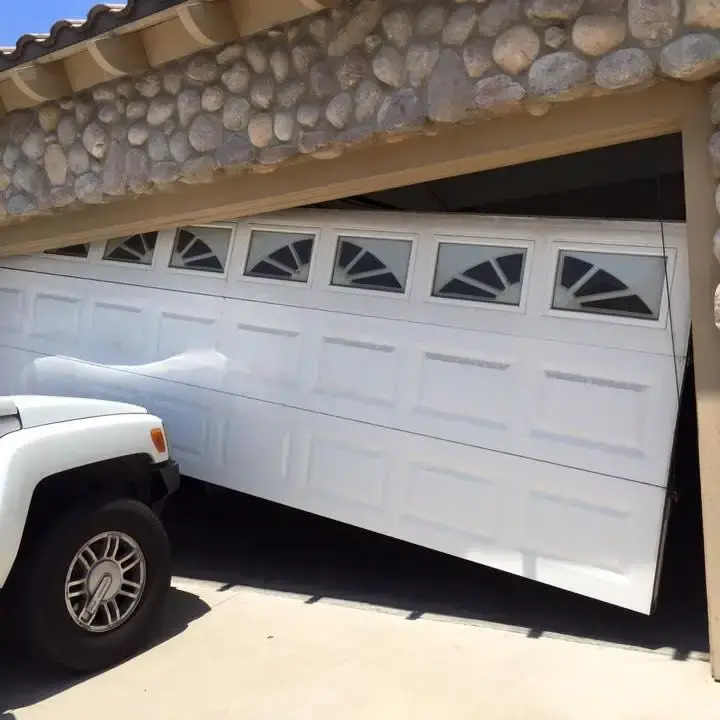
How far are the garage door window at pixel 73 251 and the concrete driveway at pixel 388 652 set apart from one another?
8.62 ft

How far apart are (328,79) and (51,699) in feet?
11.5

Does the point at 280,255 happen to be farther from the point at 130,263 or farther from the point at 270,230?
the point at 130,263

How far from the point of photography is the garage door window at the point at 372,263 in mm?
4840

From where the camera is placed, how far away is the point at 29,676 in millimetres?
3678

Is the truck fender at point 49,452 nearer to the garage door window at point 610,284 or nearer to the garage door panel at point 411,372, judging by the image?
the garage door panel at point 411,372

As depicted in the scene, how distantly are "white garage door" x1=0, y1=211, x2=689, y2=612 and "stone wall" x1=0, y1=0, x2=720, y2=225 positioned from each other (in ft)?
2.11

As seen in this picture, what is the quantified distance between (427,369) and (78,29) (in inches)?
121

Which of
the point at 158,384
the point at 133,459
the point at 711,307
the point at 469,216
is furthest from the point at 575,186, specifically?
the point at 133,459

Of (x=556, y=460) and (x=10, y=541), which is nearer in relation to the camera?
(x=10, y=541)

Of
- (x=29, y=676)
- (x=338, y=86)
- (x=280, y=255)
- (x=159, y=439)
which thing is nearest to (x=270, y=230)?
(x=280, y=255)

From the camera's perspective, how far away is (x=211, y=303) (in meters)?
5.55

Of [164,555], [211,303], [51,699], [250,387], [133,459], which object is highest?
[211,303]

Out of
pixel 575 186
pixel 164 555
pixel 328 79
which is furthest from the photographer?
pixel 575 186

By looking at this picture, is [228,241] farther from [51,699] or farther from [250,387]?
[51,699]
